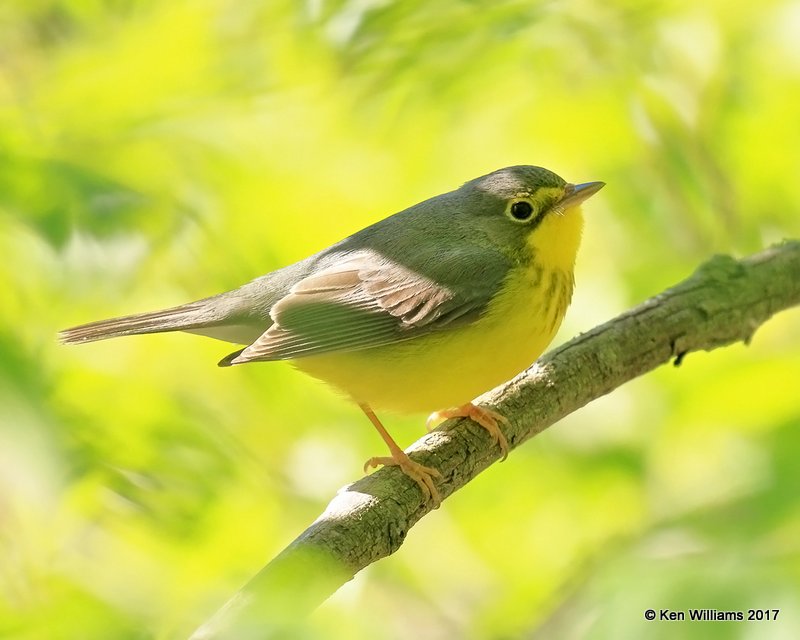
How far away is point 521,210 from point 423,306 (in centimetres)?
84

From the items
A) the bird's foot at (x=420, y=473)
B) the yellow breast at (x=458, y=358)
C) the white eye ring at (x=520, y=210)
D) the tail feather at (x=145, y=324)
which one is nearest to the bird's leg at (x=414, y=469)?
the bird's foot at (x=420, y=473)

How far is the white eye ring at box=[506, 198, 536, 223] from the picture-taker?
486 cm

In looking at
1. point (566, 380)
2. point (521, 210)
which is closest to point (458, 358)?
point (566, 380)

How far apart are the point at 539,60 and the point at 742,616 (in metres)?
3.77

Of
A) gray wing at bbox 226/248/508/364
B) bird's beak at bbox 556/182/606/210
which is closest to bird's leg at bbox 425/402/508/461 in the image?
gray wing at bbox 226/248/508/364

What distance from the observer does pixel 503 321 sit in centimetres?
442

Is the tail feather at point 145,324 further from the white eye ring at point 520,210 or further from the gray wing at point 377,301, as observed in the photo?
the white eye ring at point 520,210

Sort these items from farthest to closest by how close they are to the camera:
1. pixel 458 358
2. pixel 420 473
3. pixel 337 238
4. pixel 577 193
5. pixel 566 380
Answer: pixel 337 238 → pixel 577 193 → pixel 566 380 → pixel 458 358 → pixel 420 473

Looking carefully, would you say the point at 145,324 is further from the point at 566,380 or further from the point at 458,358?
the point at 566,380

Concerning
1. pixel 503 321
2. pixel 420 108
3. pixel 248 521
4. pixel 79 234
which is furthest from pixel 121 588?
pixel 420 108

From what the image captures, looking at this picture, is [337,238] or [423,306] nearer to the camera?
[423,306]

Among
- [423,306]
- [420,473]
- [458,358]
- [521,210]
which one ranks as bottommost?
[420,473]

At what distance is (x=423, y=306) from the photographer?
4.53 metres

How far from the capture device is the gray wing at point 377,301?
173 inches
